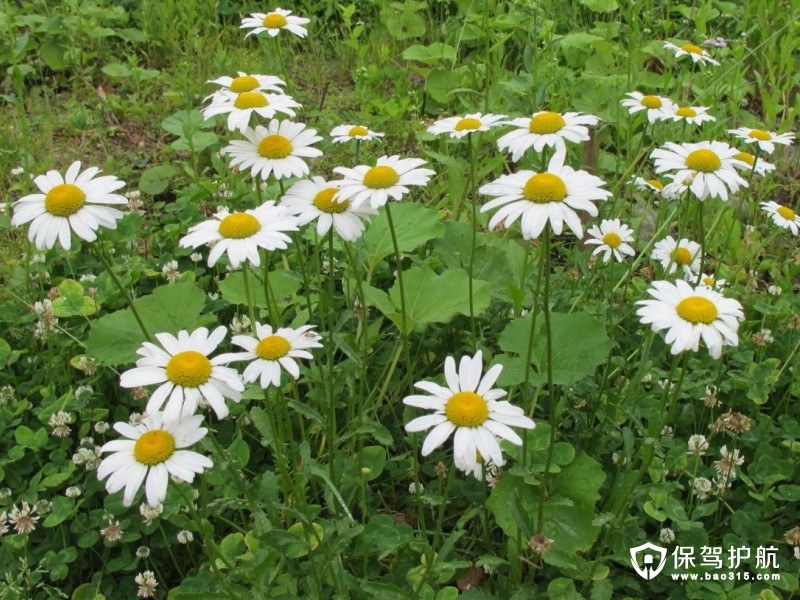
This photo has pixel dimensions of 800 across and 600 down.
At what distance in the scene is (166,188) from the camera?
3.19 meters

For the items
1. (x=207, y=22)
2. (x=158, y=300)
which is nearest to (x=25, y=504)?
(x=158, y=300)

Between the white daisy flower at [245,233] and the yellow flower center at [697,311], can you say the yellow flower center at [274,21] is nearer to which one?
the white daisy flower at [245,233]

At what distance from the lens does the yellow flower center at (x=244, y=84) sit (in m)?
1.82

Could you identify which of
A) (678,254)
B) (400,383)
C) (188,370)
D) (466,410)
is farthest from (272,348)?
(678,254)

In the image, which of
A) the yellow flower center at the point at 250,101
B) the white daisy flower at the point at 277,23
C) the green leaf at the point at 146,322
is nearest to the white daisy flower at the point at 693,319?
the yellow flower center at the point at 250,101

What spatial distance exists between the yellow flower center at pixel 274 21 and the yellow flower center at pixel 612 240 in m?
1.11


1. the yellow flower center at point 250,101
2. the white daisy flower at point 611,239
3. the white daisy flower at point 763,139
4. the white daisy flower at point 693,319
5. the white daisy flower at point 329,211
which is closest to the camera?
the white daisy flower at point 693,319

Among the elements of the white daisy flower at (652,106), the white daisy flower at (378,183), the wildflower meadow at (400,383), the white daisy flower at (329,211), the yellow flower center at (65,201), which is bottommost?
the wildflower meadow at (400,383)

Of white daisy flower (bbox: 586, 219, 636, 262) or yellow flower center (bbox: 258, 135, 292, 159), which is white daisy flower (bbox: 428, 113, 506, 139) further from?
white daisy flower (bbox: 586, 219, 636, 262)

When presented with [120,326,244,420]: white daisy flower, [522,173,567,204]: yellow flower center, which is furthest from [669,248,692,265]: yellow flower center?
[120,326,244,420]: white daisy flower

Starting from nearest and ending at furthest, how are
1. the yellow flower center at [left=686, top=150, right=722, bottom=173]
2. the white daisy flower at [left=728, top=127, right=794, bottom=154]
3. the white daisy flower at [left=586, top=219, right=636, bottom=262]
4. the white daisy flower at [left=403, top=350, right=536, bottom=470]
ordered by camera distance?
the white daisy flower at [left=403, top=350, right=536, bottom=470]
the yellow flower center at [left=686, top=150, right=722, bottom=173]
the white daisy flower at [left=728, top=127, right=794, bottom=154]
the white daisy flower at [left=586, top=219, right=636, bottom=262]

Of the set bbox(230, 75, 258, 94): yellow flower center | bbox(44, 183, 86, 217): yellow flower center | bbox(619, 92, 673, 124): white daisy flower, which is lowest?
bbox(619, 92, 673, 124): white daisy flower

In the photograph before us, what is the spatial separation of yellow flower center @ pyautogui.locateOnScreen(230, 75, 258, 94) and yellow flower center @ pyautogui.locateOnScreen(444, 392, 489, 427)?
3.18ft

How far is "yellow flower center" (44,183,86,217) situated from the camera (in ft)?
4.71
